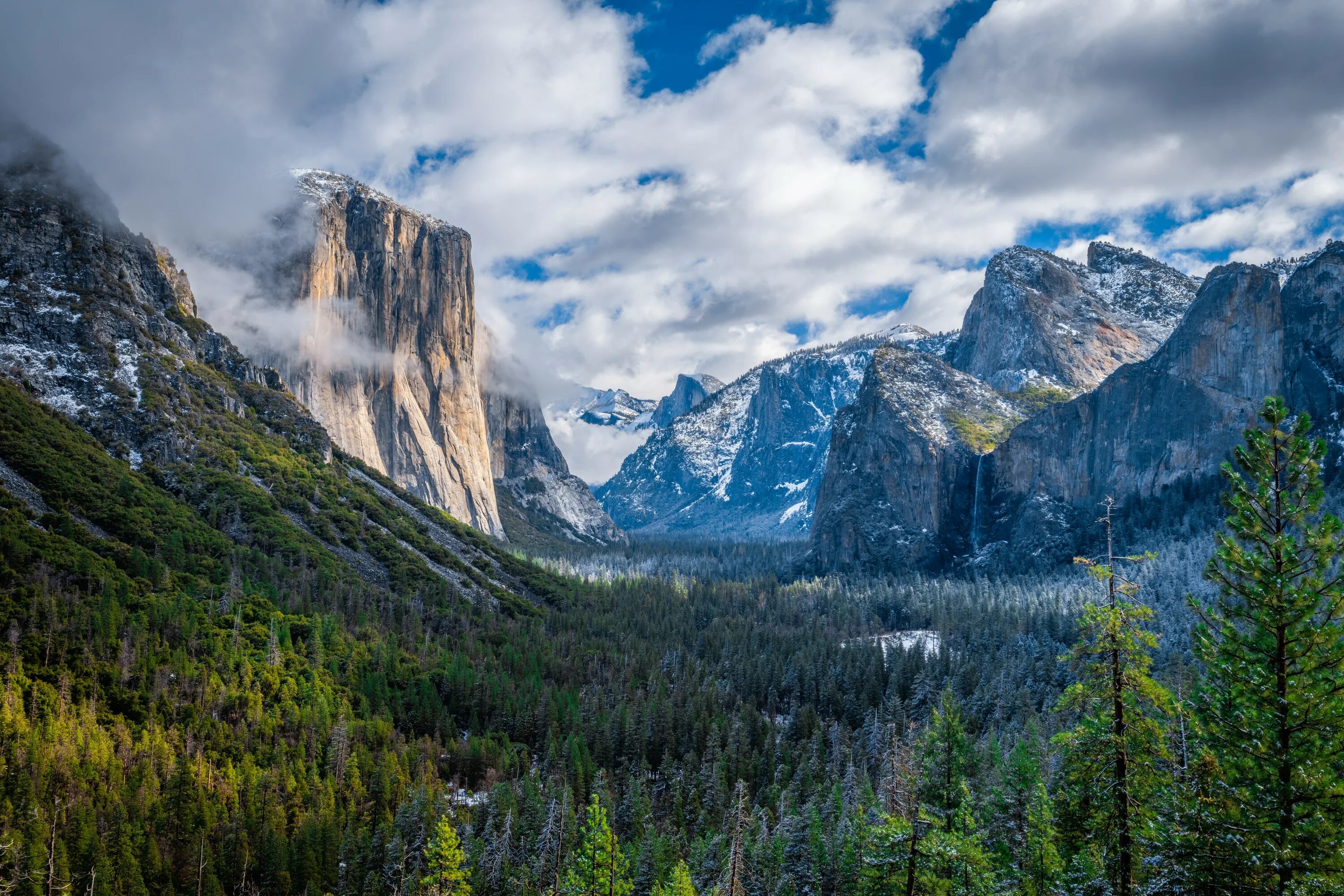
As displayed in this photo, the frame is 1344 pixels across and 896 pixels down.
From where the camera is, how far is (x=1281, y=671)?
21625mm

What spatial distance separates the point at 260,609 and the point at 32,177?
118m

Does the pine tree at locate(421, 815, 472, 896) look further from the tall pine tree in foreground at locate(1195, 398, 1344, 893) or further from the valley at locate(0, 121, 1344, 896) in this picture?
the tall pine tree in foreground at locate(1195, 398, 1344, 893)

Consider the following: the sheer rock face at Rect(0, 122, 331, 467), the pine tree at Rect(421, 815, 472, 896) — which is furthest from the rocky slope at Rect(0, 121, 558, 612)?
the pine tree at Rect(421, 815, 472, 896)

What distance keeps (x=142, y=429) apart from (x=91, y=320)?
993 inches

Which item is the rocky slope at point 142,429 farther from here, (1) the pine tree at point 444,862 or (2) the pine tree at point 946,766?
(2) the pine tree at point 946,766

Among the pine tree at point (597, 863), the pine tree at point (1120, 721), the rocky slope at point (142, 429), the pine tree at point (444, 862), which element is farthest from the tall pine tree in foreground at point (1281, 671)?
the rocky slope at point (142, 429)

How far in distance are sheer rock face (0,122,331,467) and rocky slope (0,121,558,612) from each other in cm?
27

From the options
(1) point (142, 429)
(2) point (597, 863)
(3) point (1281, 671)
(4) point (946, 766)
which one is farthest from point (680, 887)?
(1) point (142, 429)

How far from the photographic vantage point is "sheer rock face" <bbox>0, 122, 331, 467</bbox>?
476ft

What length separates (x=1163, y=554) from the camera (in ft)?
641

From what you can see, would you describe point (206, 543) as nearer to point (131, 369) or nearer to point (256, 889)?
point (131, 369)

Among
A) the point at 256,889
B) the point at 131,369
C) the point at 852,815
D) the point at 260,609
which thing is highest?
the point at 131,369

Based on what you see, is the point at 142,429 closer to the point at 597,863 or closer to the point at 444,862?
the point at 444,862

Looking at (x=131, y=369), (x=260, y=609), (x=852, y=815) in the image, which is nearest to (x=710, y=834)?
(x=852, y=815)
